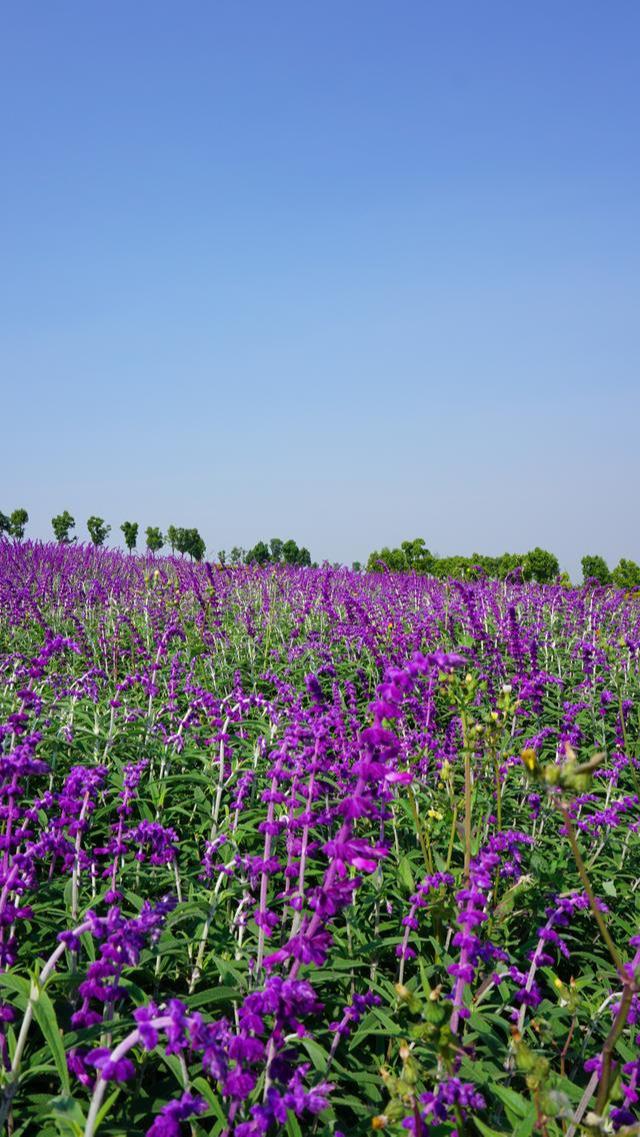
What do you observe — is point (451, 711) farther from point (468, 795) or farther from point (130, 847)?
point (468, 795)

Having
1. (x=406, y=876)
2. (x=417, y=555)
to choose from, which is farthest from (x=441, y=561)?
(x=406, y=876)

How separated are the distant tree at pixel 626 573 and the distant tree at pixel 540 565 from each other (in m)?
2.35

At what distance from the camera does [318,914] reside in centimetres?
200

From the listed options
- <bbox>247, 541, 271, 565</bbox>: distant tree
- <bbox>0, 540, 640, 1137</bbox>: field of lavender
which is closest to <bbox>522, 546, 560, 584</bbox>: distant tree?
<bbox>247, 541, 271, 565</bbox>: distant tree

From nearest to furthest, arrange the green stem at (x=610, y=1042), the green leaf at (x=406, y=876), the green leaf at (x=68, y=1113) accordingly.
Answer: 1. the green stem at (x=610, y=1042)
2. the green leaf at (x=68, y=1113)
3. the green leaf at (x=406, y=876)

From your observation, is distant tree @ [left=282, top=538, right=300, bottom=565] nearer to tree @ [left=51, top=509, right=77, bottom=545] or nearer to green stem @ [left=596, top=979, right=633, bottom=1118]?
tree @ [left=51, top=509, right=77, bottom=545]

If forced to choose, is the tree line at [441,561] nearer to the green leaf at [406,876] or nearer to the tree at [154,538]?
the tree at [154,538]

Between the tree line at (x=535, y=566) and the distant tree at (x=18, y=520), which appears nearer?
the tree line at (x=535, y=566)

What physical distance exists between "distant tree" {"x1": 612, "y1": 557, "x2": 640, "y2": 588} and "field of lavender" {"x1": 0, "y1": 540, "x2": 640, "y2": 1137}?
72.2ft

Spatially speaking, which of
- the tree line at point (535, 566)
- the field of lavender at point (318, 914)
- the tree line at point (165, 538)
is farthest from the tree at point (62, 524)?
the field of lavender at point (318, 914)

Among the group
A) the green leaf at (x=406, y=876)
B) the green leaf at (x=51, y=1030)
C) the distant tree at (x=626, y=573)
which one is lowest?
the green leaf at (x=406, y=876)

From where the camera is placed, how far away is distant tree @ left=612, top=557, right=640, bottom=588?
30.2m

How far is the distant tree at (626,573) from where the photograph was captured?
30156 millimetres

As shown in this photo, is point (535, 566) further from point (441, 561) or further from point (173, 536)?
point (173, 536)
